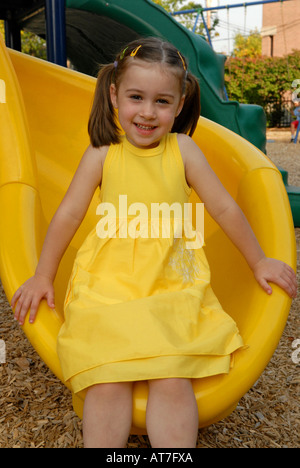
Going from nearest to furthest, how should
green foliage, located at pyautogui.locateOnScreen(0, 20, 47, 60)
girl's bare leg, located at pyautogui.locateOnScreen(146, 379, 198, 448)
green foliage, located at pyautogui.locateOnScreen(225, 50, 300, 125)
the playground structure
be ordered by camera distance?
1. girl's bare leg, located at pyautogui.locateOnScreen(146, 379, 198, 448)
2. the playground structure
3. green foliage, located at pyautogui.locateOnScreen(0, 20, 47, 60)
4. green foliage, located at pyautogui.locateOnScreen(225, 50, 300, 125)

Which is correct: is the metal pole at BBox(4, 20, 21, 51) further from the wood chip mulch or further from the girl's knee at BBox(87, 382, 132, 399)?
the girl's knee at BBox(87, 382, 132, 399)

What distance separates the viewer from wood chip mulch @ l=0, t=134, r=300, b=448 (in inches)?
54.6

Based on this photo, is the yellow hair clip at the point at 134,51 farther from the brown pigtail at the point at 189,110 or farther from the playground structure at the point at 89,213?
the playground structure at the point at 89,213

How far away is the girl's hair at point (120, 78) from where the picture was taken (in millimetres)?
1330

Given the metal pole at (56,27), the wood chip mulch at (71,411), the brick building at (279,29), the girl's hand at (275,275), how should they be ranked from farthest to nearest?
the brick building at (279,29) → the metal pole at (56,27) → the wood chip mulch at (71,411) → the girl's hand at (275,275)

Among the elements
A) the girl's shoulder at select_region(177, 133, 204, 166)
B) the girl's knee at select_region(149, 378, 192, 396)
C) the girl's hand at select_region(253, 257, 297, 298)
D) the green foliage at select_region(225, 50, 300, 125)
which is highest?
the girl's shoulder at select_region(177, 133, 204, 166)

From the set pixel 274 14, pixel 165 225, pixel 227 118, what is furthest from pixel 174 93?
pixel 274 14

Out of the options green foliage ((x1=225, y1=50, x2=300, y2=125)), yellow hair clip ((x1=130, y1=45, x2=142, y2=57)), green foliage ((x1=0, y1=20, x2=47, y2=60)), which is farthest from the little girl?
green foliage ((x1=0, y1=20, x2=47, y2=60))

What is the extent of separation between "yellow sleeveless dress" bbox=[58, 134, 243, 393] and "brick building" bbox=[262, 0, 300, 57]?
20538 mm

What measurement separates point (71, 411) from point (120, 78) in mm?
960

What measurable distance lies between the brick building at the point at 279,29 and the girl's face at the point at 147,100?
67.3ft

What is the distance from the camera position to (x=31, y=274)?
4.35ft

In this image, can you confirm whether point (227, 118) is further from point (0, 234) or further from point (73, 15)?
point (0, 234)

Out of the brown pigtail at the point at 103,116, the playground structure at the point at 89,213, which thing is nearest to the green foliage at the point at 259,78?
the playground structure at the point at 89,213
